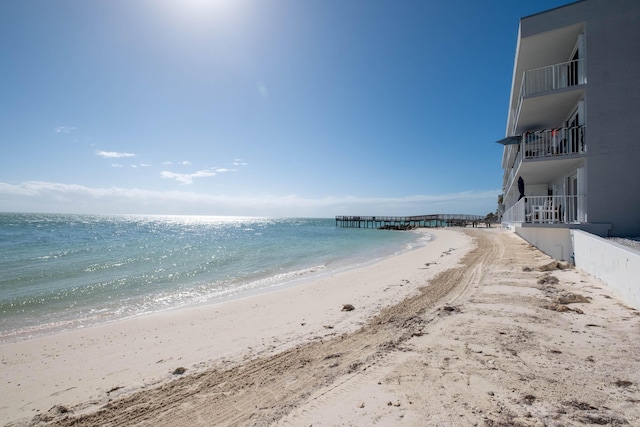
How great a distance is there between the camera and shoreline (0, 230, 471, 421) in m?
4.42

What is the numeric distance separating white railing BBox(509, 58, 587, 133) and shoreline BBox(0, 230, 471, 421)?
31.7ft

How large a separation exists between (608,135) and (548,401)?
1091 centimetres

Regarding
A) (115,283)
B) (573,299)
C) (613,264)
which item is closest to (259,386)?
(573,299)

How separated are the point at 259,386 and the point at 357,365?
1.37 metres

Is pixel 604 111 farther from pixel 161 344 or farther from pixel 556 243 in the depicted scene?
pixel 161 344

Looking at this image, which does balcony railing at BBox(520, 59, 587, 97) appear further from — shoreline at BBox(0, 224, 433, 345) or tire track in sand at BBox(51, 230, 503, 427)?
shoreline at BBox(0, 224, 433, 345)

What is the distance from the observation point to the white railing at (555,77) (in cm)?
1055

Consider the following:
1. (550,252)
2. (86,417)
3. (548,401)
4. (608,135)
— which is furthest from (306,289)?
(608,135)

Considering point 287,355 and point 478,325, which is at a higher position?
point 478,325

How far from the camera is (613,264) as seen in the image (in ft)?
21.9

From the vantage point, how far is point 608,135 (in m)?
9.85

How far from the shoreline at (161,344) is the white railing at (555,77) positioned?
967cm

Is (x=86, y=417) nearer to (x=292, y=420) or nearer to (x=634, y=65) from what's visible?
(x=292, y=420)

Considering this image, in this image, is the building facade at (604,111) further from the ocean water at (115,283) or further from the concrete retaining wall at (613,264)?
the ocean water at (115,283)
